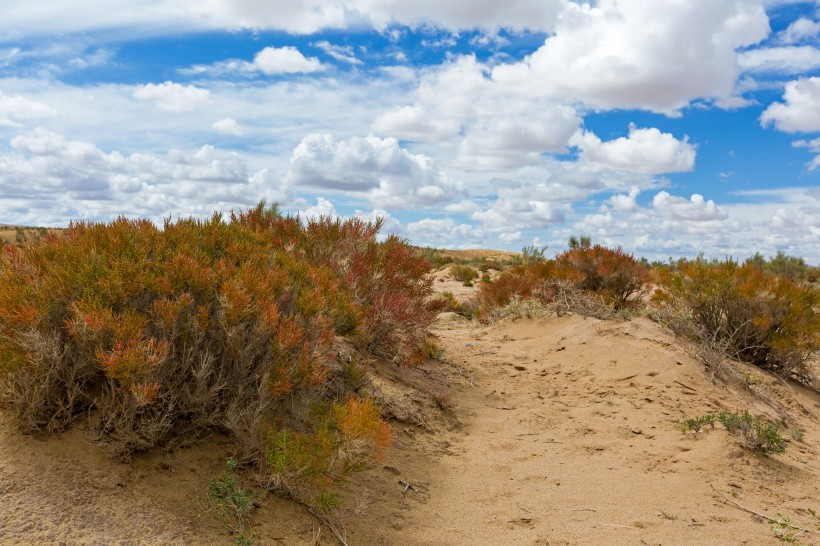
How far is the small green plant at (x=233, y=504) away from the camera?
11.2ft

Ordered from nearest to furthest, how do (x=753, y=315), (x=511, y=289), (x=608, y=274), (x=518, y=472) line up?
(x=518, y=472) → (x=753, y=315) → (x=608, y=274) → (x=511, y=289)

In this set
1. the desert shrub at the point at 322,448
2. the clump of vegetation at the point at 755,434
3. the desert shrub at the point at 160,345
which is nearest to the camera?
the desert shrub at the point at 160,345

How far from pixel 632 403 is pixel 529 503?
317cm

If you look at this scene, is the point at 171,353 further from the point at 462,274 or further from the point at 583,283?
the point at 462,274

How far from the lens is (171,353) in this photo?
3.69 metres

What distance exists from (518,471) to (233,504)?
2718 millimetres

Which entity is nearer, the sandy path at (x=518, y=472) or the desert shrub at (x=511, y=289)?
the sandy path at (x=518, y=472)

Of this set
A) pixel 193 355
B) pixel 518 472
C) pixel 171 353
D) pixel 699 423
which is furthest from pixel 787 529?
pixel 171 353

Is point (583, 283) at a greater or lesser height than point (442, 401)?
greater

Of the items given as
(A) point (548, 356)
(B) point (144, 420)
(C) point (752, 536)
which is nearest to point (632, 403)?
(A) point (548, 356)

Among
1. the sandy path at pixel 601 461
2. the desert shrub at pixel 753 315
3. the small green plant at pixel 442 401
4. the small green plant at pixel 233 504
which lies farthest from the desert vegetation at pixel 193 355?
the desert shrub at pixel 753 315

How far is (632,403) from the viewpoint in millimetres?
7199

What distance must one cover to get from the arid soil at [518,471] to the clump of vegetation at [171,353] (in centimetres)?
27

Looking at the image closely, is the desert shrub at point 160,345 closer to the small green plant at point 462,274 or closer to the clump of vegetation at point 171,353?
the clump of vegetation at point 171,353
